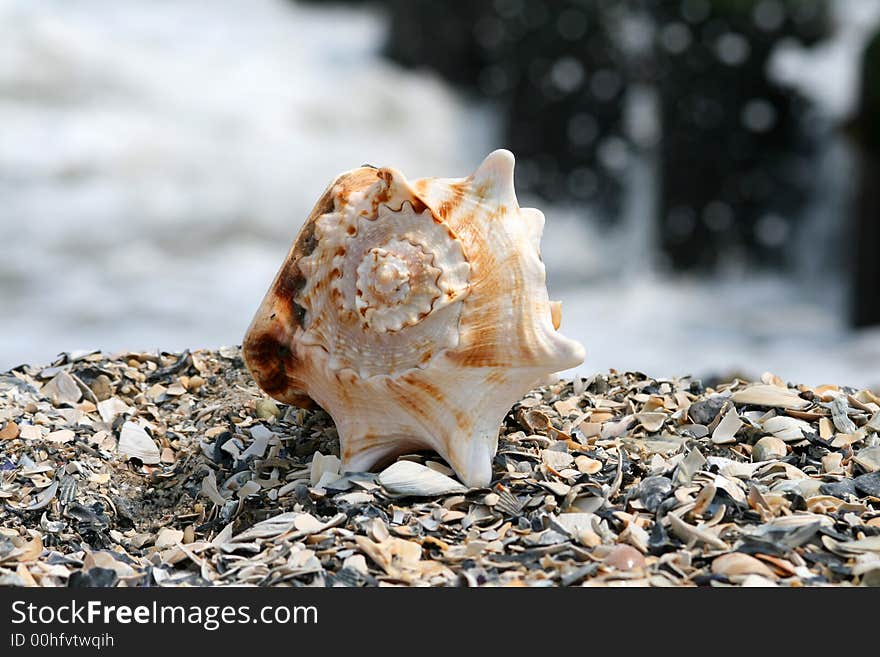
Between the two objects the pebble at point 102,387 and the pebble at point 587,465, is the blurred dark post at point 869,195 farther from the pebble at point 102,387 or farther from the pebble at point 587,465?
the pebble at point 102,387

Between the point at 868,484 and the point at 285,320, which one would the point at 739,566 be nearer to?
the point at 868,484

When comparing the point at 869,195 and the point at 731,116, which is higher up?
the point at 731,116

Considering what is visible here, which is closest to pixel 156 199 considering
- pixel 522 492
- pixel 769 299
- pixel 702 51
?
pixel 702 51

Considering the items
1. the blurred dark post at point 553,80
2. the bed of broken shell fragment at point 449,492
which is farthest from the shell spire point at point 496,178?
the blurred dark post at point 553,80

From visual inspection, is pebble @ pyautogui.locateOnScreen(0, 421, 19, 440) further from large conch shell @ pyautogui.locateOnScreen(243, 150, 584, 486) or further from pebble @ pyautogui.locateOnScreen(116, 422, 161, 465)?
large conch shell @ pyautogui.locateOnScreen(243, 150, 584, 486)

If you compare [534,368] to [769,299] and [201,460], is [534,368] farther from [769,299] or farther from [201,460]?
[769,299]

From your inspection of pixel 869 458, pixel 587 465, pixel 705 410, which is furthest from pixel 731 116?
pixel 587 465
